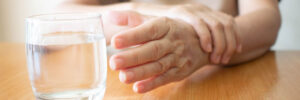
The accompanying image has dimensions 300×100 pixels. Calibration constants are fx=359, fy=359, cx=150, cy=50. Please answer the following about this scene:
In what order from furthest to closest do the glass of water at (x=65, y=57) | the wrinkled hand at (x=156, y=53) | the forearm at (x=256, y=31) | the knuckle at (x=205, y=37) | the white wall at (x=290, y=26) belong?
the white wall at (x=290, y=26)
the forearm at (x=256, y=31)
the knuckle at (x=205, y=37)
the wrinkled hand at (x=156, y=53)
the glass of water at (x=65, y=57)

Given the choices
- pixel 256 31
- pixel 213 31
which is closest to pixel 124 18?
pixel 213 31

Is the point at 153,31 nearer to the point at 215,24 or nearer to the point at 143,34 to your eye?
the point at 143,34

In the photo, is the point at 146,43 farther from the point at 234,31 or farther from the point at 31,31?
the point at 234,31

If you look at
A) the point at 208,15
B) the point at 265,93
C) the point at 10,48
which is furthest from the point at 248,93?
the point at 10,48

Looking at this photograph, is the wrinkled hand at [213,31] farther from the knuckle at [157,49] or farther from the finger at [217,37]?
the knuckle at [157,49]

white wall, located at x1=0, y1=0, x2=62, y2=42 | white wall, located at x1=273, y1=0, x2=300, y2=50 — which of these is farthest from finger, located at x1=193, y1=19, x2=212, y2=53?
white wall, located at x1=0, y1=0, x2=62, y2=42

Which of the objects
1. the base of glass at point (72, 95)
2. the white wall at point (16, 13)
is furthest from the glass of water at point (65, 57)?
the white wall at point (16, 13)
